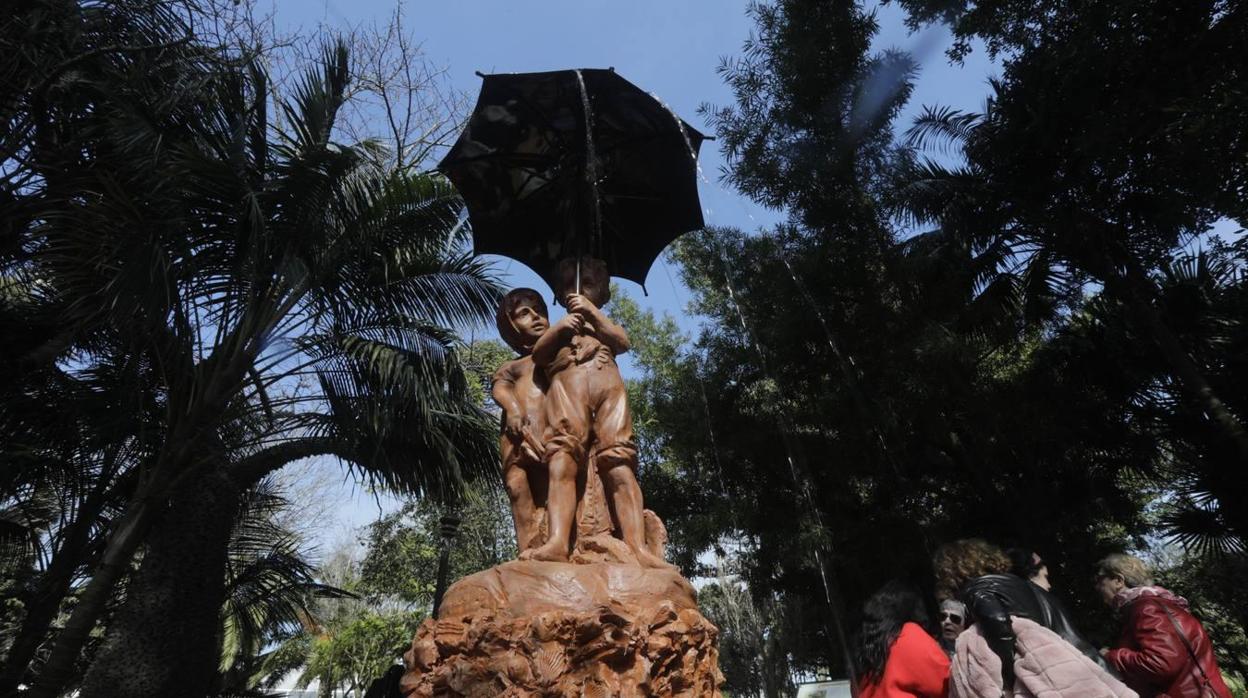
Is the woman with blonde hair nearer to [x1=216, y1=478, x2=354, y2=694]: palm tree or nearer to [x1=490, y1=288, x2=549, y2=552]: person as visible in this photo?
[x1=490, y1=288, x2=549, y2=552]: person

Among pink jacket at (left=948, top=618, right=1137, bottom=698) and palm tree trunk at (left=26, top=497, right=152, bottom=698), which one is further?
palm tree trunk at (left=26, top=497, right=152, bottom=698)

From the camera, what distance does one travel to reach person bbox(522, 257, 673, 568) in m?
3.69

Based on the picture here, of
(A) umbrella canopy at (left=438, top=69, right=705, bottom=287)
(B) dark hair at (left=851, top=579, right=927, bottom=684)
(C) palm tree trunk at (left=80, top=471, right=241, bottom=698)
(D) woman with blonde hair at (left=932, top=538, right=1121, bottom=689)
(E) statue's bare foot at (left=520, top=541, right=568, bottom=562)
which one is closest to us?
(D) woman with blonde hair at (left=932, top=538, right=1121, bottom=689)

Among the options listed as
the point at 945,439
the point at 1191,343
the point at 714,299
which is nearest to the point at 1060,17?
the point at 1191,343

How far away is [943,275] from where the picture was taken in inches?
416

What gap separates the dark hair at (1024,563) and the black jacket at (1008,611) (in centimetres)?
51

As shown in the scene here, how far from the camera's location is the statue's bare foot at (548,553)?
346 cm

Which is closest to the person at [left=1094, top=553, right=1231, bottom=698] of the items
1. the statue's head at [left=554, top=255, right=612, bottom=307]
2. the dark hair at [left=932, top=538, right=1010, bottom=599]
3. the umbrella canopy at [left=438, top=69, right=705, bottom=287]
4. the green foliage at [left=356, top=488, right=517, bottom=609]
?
the dark hair at [left=932, top=538, right=1010, bottom=599]

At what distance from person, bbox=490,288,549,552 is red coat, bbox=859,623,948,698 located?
5.92 ft

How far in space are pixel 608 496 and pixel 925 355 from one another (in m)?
6.89

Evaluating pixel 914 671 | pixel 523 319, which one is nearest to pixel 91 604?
pixel 523 319

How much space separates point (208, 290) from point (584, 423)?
3.96 meters

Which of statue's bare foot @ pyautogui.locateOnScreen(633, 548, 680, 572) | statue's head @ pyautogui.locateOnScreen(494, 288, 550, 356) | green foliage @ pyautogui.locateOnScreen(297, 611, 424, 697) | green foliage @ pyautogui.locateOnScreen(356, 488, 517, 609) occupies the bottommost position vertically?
statue's bare foot @ pyautogui.locateOnScreen(633, 548, 680, 572)

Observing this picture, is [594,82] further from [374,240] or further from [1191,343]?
[1191,343]
